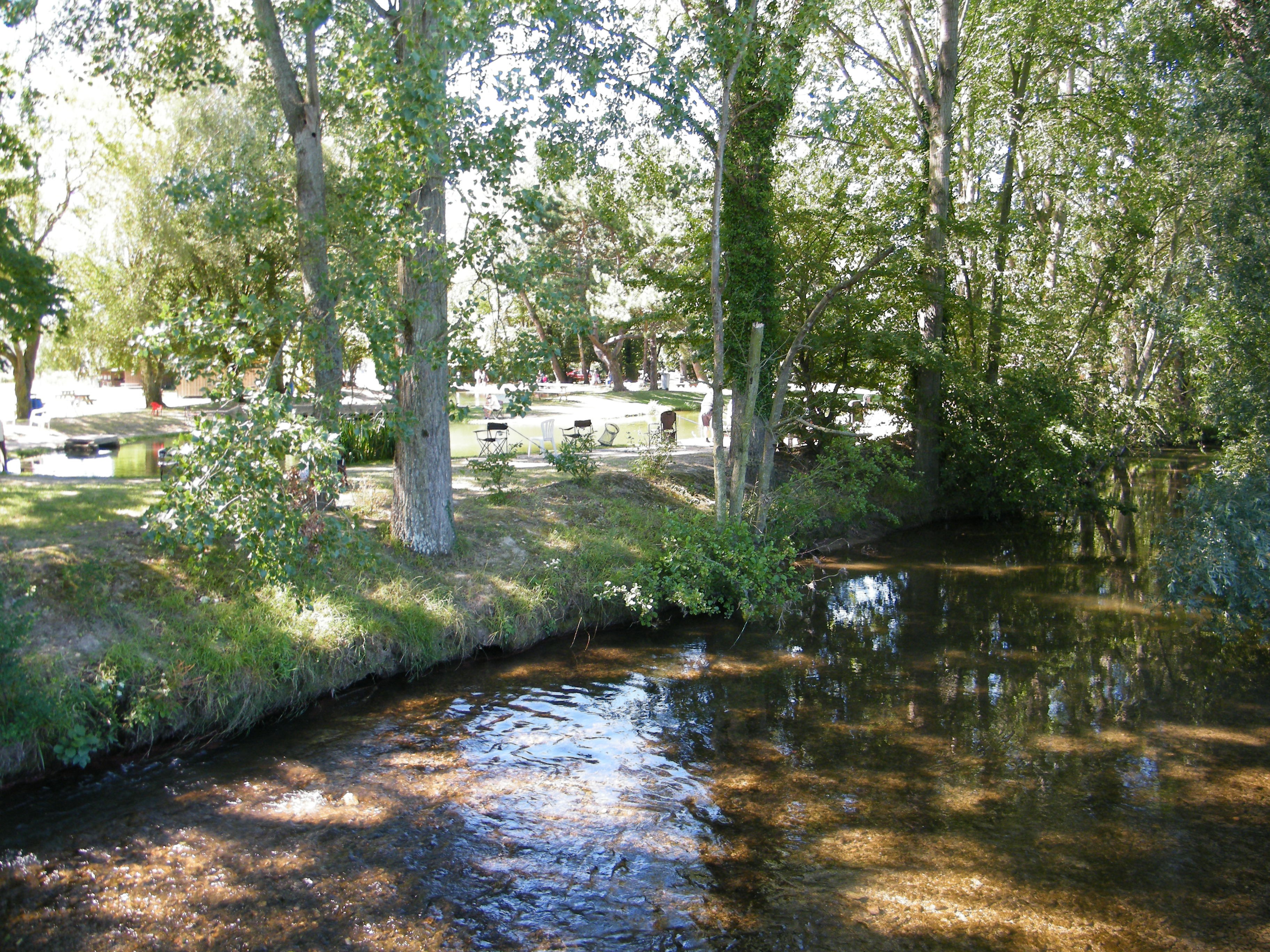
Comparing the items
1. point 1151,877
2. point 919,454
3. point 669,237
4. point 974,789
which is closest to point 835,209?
point 669,237

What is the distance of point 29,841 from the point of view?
6488 millimetres

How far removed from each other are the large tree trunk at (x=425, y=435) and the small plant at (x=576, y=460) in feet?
8.53

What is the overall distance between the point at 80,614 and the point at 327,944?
4.65 metres

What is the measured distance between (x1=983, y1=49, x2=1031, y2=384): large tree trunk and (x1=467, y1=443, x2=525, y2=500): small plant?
1084 centimetres

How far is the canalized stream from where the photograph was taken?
18.9 ft

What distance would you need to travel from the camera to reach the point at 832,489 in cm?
1580

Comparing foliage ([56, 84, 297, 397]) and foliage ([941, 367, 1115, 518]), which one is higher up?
foliage ([56, 84, 297, 397])

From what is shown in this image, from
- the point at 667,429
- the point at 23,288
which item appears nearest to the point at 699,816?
the point at 23,288

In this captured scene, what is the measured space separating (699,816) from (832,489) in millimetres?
9412

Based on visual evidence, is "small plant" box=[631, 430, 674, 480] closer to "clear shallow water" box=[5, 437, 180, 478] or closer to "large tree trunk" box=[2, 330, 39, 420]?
"clear shallow water" box=[5, 437, 180, 478]

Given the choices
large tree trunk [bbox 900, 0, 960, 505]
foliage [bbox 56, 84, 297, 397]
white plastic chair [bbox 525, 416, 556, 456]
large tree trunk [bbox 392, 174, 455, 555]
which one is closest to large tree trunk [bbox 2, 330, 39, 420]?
foliage [bbox 56, 84, 297, 397]

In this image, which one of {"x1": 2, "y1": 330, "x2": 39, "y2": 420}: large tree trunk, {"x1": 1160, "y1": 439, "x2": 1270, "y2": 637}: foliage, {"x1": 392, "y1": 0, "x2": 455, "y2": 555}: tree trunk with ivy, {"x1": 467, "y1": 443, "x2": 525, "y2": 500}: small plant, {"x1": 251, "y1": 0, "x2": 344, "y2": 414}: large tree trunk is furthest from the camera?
{"x1": 2, "y1": 330, "x2": 39, "y2": 420}: large tree trunk

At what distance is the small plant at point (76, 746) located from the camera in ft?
23.5

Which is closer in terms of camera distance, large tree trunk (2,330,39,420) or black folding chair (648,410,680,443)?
black folding chair (648,410,680,443)
